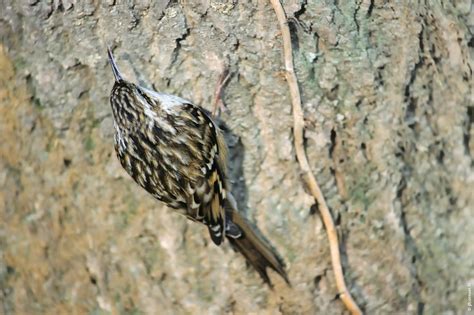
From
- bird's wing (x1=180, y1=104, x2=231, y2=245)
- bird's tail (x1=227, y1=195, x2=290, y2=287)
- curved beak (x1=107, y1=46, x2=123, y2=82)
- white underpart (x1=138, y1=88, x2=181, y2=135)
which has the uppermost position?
curved beak (x1=107, y1=46, x2=123, y2=82)

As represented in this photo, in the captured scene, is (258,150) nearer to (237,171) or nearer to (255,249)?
(237,171)

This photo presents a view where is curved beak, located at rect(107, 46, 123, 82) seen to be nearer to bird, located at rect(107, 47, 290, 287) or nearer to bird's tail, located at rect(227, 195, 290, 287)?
bird, located at rect(107, 47, 290, 287)

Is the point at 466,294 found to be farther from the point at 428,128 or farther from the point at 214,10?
the point at 214,10

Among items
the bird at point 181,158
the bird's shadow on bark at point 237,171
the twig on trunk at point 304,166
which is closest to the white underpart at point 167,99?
the bird at point 181,158

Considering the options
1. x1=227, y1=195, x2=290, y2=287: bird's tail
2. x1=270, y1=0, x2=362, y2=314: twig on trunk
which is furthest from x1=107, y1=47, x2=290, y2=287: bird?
x1=270, y1=0, x2=362, y2=314: twig on trunk

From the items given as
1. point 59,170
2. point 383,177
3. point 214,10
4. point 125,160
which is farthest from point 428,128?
point 59,170

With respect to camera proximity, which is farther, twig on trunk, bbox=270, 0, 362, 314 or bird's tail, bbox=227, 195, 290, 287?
bird's tail, bbox=227, 195, 290, 287

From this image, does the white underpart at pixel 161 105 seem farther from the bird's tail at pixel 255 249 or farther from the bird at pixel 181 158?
the bird's tail at pixel 255 249
